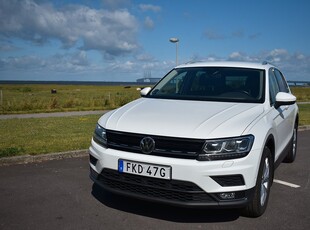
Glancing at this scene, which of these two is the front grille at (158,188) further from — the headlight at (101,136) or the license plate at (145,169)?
the headlight at (101,136)

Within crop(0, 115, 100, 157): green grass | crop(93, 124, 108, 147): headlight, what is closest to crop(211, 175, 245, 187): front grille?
crop(93, 124, 108, 147): headlight

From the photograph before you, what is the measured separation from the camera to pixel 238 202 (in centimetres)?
333

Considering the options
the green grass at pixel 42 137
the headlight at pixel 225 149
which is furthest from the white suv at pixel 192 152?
the green grass at pixel 42 137

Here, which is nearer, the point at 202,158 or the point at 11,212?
the point at 202,158

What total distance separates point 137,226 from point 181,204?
1.95 feet

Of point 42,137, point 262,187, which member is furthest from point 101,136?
point 42,137

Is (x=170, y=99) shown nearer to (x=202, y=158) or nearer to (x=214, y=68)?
(x=214, y=68)

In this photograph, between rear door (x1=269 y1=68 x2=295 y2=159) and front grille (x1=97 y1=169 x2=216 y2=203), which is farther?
rear door (x1=269 y1=68 x2=295 y2=159)

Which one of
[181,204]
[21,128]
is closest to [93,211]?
[181,204]

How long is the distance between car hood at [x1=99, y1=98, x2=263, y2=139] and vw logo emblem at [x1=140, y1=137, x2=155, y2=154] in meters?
0.07

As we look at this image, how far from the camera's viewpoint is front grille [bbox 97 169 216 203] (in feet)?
10.8

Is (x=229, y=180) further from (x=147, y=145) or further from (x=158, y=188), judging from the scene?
(x=147, y=145)

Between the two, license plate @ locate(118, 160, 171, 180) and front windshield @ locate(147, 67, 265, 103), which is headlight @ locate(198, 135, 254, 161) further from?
front windshield @ locate(147, 67, 265, 103)

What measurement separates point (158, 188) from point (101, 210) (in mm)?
992
